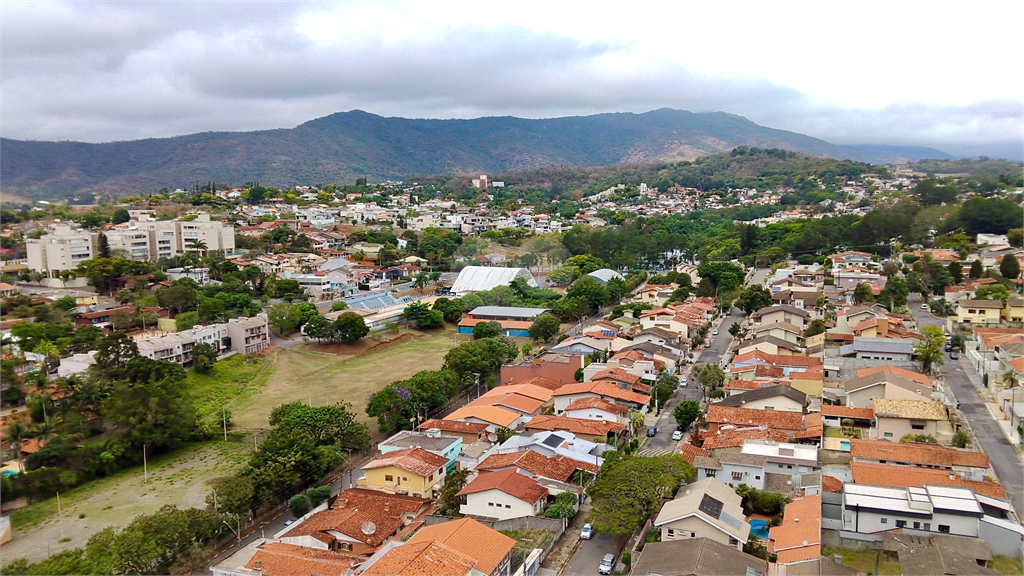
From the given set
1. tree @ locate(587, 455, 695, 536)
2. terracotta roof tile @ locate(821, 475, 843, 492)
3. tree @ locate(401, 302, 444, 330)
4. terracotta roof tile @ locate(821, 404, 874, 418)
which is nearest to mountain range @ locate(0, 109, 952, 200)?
tree @ locate(401, 302, 444, 330)

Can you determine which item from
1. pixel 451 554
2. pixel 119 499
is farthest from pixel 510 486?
pixel 119 499

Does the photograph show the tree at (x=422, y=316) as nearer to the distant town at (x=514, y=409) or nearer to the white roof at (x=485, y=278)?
the distant town at (x=514, y=409)

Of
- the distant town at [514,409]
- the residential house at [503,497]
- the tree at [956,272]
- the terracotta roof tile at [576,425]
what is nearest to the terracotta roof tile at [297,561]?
the distant town at [514,409]

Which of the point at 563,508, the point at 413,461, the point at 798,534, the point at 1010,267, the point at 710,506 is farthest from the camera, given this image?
the point at 1010,267

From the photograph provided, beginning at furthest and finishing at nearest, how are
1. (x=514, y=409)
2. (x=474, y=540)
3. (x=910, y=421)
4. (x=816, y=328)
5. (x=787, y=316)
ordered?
(x=787, y=316), (x=816, y=328), (x=514, y=409), (x=910, y=421), (x=474, y=540)

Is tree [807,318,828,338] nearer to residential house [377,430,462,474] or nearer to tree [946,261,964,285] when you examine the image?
tree [946,261,964,285]

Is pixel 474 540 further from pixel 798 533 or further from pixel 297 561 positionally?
pixel 798 533
